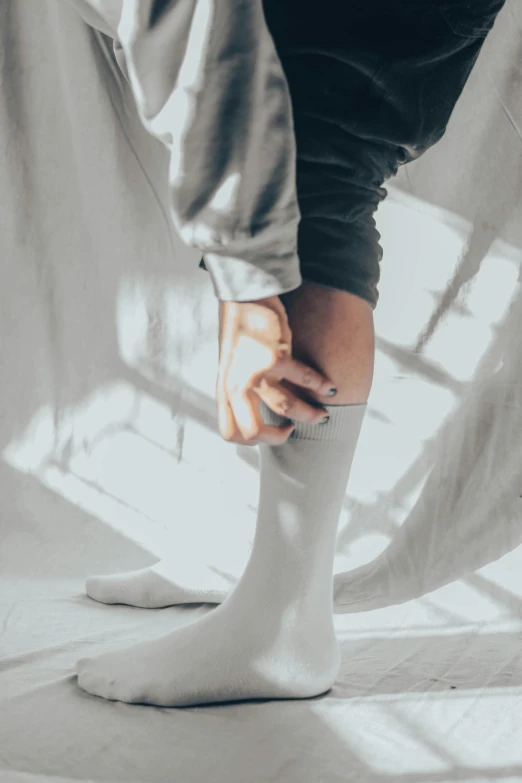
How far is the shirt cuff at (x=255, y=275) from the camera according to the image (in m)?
0.62

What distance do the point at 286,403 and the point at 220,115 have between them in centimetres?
24

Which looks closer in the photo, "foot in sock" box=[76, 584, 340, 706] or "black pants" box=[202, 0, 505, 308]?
"black pants" box=[202, 0, 505, 308]

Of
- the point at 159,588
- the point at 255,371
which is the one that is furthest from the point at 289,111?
the point at 159,588

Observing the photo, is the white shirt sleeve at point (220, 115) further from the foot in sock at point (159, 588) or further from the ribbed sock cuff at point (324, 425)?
the foot in sock at point (159, 588)

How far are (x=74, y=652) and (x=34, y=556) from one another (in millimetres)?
384

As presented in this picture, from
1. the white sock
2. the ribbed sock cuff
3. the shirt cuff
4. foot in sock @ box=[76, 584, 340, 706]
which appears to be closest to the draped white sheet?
foot in sock @ box=[76, 584, 340, 706]

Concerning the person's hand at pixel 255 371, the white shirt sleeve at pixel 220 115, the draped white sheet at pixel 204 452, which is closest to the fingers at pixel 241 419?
the person's hand at pixel 255 371

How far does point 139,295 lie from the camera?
145cm

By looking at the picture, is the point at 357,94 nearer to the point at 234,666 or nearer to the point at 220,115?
the point at 220,115

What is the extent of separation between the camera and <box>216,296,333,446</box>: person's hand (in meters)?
0.66

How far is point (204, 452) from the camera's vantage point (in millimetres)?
1390

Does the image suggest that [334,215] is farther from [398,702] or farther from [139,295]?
[139,295]

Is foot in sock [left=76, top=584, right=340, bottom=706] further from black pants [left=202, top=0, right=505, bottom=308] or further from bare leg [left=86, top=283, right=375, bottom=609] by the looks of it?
black pants [left=202, top=0, right=505, bottom=308]

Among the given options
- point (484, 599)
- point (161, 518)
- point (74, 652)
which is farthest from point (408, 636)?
point (161, 518)
